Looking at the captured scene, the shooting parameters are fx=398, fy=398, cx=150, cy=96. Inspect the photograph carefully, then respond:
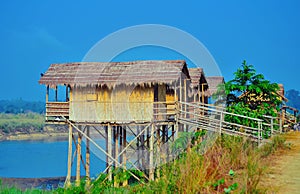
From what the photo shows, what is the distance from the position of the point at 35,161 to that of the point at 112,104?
18.4 metres

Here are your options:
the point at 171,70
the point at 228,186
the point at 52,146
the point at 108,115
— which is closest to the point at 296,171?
the point at 228,186

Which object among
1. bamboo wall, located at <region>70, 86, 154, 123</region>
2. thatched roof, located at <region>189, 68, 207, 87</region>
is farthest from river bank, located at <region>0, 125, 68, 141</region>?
bamboo wall, located at <region>70, 86, 154, 123</region>

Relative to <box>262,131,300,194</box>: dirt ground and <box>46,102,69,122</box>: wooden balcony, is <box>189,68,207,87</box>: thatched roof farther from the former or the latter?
<box>262,131,300,194</box>: dirt ground

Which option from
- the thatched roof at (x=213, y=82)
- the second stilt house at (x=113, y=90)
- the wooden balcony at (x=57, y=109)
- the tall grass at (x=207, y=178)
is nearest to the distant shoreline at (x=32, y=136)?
the thatched roof at (x=213, y=82)

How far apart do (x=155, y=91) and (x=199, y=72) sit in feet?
14.8

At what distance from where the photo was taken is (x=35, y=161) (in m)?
30.7

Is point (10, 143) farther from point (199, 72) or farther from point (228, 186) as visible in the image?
point (228, 186)

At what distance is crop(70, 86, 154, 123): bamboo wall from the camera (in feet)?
47.0

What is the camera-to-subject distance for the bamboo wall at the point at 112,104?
14.3 m

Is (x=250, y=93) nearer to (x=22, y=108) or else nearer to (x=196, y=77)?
(x=196, y=77)

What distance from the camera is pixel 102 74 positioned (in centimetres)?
1438

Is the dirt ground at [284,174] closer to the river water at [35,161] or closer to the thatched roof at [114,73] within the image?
the thatched roof at [114,73]

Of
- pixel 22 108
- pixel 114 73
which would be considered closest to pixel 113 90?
pixel 114 73

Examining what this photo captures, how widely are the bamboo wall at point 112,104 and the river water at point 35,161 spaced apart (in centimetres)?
683
